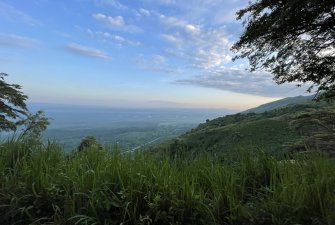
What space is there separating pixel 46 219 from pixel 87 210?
439 millimetres

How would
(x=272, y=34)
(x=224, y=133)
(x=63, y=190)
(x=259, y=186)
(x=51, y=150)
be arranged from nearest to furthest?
(x=63, y=190) → (x=259, y=186) → (x=51, y=150) → (x=272, y=34) → (x=224, y=133)

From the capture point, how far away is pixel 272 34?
11828 mm

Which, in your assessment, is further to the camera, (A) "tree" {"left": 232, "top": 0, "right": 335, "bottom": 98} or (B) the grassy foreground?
(A) "tree" {"left": 232, "top": 0, "right": 335, "bottom": 98}

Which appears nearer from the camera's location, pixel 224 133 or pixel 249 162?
pixel 249 162

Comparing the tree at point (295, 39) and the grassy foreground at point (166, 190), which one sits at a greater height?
the tree at point (295, 39)

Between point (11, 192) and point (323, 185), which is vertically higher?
point (323, 185)

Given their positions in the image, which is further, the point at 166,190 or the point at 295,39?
the point at 295,39

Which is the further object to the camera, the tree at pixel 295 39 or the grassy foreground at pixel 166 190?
the tree at pixel 295 39

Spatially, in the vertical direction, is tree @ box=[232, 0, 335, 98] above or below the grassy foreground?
above

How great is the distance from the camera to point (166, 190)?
3609mm

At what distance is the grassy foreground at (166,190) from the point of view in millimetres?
3398

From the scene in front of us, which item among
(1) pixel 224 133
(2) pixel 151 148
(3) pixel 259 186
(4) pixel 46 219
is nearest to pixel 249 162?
(3) pixel 259 186

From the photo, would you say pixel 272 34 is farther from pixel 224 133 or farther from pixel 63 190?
pixel 224 133

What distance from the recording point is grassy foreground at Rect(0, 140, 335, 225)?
3398 millimetres
